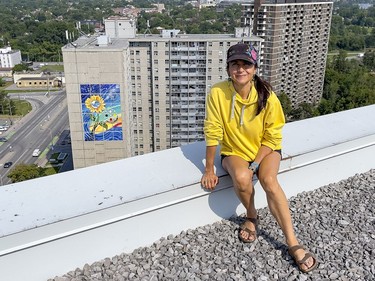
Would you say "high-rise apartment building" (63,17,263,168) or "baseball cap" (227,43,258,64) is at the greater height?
"baseball cap" (227,43,258,64)

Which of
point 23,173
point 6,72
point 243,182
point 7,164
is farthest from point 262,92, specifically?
point 6,72

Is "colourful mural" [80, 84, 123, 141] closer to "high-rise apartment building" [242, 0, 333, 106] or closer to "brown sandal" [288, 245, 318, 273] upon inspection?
"high-rise apartment building" [242, 0, 333, 106]

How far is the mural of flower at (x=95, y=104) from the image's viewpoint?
16.1 metres

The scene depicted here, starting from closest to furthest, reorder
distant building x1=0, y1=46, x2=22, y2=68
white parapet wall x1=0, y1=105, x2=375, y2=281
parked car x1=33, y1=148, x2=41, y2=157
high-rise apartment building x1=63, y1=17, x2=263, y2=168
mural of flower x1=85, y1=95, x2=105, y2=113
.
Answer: white parapet wall x1=0, y1=105, x2=375, y2=281, high-rise apartment building x1=63, y1=17, x2=263, y2=168, mural of flower x1=85, y1=95, x2=105, y2=113, parked car x1=33, y1=148, x2=41, y2=157, distant building x1=0, y1=46, x2=22, y2=68

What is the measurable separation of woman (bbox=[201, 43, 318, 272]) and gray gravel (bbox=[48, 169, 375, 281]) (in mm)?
126

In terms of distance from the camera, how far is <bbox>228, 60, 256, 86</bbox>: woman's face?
185 cm

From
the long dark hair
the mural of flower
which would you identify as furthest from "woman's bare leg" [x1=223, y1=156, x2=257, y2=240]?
the mural of flower

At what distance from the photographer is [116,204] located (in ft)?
5.75

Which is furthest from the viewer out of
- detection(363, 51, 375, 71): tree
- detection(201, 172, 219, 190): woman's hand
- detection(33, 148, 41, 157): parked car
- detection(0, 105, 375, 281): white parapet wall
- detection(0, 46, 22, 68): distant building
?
detection(0, 46, 22, 68): distant building

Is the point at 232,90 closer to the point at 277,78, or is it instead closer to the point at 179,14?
the point at 277,78

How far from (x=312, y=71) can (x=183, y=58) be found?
11216 mm

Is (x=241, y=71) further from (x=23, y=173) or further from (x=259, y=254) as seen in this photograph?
(x=23, y=173)

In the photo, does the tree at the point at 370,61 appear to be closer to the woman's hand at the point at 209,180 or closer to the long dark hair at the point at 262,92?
the long dark hair at the point at 262,92

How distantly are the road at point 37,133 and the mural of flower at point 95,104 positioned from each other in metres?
5.95
